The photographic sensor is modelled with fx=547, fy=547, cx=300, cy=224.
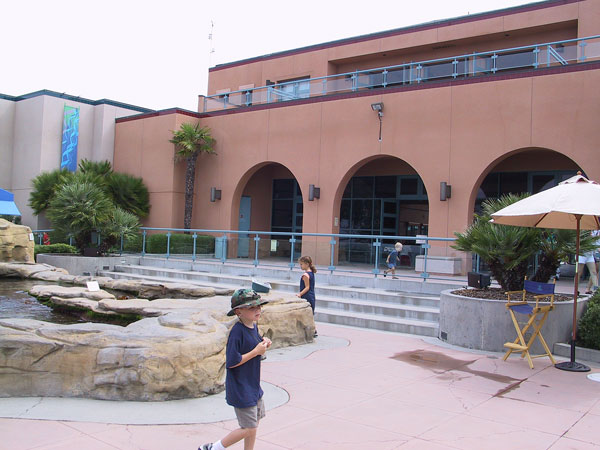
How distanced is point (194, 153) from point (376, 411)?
1908cm

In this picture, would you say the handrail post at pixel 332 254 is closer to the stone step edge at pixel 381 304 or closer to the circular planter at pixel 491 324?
the stone step edge at pixel 381 304

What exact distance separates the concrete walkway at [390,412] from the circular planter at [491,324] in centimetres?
55

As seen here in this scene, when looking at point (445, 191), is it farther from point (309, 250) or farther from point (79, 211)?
point (79, 211)

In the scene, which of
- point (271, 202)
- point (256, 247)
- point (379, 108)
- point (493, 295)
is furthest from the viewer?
point (271, 202)

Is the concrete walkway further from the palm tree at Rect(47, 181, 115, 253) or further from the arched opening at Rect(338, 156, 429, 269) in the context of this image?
the arched opening at Rect(338, 156, 429, 269)

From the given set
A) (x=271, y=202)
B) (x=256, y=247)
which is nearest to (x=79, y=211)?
(x=256, y=247)

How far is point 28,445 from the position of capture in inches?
176

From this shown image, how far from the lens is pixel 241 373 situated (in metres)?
4.11

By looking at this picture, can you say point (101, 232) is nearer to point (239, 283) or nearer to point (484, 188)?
point (239, 283)

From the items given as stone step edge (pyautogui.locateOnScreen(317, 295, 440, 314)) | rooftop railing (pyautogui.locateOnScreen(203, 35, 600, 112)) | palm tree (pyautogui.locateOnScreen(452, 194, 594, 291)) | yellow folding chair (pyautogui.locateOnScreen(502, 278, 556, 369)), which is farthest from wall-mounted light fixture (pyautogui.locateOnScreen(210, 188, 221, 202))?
yellow folding chair (pyautogui.locateOnScreen(502, 278, 556, 369))

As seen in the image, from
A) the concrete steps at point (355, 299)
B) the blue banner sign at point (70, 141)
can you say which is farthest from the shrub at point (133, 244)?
the blue banner sign at point (70, 141)

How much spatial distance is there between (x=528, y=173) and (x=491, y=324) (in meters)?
11.7

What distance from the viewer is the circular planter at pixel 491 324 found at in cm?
905

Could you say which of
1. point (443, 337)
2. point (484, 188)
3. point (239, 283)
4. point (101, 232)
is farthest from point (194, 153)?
point (443, 337)
